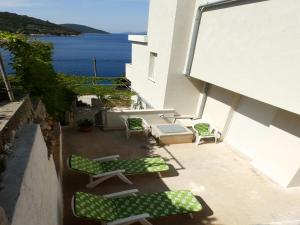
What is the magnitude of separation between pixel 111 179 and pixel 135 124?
3.35m

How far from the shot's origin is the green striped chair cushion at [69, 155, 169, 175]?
6.53m

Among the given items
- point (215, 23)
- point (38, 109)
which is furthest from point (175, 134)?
point (38, 109)

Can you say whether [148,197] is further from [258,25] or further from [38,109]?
[258,25]

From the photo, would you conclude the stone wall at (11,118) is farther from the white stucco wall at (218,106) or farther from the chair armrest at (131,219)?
the white stucco wall at (218,106)

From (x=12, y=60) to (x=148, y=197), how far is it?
5.31 metres

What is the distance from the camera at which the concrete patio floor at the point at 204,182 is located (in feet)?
19.7

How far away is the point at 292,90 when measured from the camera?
232 inches

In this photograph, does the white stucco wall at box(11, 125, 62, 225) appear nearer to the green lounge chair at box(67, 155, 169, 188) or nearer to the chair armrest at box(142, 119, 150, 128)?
the green lounge chair at box(67, 155, 169, 188)

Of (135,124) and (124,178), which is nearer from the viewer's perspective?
(124,178)

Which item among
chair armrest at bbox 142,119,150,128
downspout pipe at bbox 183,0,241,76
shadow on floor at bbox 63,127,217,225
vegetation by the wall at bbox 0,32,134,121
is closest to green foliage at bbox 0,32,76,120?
vegetation by the wall at bbox 0,32,134,121

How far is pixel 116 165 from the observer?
721 centimetres

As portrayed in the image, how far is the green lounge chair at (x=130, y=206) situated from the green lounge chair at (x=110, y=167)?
3.31 feet

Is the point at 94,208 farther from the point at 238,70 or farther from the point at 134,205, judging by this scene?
the point at 238,70

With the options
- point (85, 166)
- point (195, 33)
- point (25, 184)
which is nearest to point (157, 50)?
point (195, 33)
